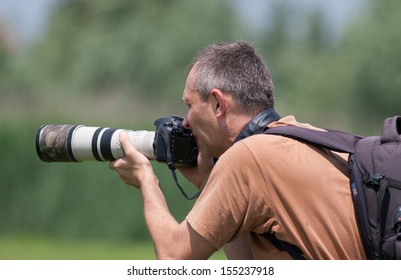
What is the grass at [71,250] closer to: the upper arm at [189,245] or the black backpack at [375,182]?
the upper arm at [189,245]

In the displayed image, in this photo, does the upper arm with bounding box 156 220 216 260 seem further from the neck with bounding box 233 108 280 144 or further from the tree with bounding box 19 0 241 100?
the tree with bounding box 19 0 241 100

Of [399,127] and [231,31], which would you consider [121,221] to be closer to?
[399,127]

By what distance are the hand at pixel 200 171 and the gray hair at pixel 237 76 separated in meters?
0.52

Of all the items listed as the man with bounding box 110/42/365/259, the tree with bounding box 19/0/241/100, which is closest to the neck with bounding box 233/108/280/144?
the man with bounding box 110/42/365/259

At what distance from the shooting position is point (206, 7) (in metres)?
36.2

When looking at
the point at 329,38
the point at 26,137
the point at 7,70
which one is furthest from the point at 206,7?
the point at 26,137

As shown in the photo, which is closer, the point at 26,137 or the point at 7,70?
the point at 26,137

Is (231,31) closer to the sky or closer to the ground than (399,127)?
closer to the sky

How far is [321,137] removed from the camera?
14.0 feet

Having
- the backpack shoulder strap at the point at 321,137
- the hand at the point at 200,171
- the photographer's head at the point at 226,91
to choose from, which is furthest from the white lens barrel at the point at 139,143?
the backpack shoulder strap at the point at 321,137

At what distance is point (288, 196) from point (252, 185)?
0.15 meters

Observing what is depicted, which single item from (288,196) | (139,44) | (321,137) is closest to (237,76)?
(321,137)
